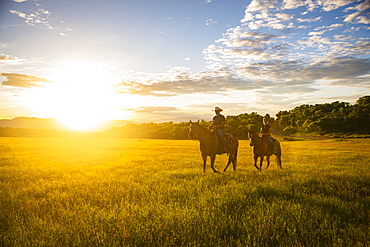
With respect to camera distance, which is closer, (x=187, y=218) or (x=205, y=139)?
(x=187, y=218)

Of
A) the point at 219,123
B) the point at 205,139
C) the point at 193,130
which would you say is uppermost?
the point at 219,123

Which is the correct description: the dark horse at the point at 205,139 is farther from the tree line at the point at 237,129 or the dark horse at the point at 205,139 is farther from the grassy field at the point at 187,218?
the tree line at the point at 237,129

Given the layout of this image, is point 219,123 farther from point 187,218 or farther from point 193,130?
point 187,218

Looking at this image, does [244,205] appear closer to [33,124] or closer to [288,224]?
[288,224]

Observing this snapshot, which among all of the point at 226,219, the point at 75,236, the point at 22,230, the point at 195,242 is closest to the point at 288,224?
the point at 226,219

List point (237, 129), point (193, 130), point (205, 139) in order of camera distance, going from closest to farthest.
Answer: point (193, 130) < point (205, 139) < point (237, 129)

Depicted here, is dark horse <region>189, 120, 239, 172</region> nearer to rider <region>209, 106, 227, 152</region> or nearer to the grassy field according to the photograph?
rider <region>209, 106, 227, 152</region>

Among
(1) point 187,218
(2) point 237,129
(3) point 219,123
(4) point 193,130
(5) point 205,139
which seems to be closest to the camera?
(1) point 187,218

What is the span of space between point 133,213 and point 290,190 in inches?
220

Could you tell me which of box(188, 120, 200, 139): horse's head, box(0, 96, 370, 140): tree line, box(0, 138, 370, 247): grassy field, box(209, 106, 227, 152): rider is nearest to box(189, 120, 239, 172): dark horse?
box(188, 120, 200, 139): horse's head

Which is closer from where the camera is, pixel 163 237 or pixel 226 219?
pixel 163 237

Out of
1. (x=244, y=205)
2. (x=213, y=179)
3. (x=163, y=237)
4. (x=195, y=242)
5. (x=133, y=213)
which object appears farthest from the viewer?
(x=213, y=179)

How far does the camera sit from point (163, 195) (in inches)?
291

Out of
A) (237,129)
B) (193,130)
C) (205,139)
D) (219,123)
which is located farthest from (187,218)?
(237,129)
